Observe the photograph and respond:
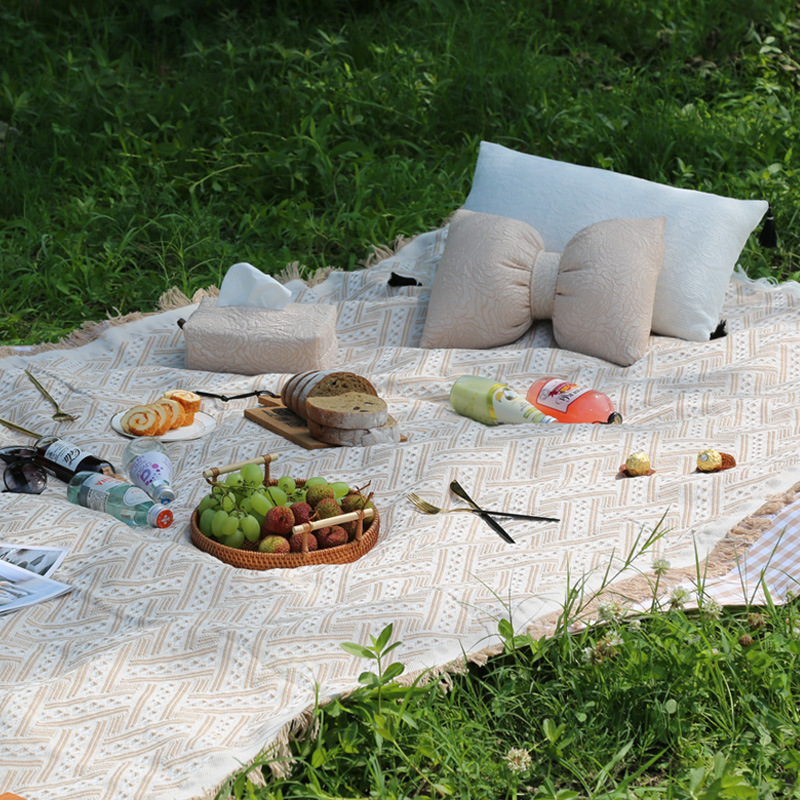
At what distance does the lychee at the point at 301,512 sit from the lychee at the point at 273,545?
5 cm

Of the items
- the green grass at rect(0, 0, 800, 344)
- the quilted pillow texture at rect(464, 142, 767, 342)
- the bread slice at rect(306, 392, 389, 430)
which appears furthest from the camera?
the green grass at rect(0, 0, 800, 344)

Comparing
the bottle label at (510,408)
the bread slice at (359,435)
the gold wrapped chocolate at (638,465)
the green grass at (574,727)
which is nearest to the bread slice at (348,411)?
the bread slice at (359,435)

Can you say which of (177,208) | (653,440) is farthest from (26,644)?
(177,208)

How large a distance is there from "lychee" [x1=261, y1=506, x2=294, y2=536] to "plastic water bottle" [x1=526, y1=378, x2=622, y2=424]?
0.94m

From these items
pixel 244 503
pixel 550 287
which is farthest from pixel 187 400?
pixel 550 287

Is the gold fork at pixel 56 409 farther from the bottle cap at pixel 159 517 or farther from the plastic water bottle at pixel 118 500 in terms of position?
the bottle cap at pixel 159 517

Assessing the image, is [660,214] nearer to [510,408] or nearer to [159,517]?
[510,408]

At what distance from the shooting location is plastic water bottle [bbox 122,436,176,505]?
8.08ft

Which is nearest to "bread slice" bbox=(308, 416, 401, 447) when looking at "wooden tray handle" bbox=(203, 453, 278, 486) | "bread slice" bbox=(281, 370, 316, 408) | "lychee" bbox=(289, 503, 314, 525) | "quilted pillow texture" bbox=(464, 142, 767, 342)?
"bread slice" bbox=(281, 370, 316, 408)

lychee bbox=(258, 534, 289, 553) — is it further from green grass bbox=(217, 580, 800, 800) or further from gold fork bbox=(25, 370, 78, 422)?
gold fork bbox=(25, 370, 78, 422)

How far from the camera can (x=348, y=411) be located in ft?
8.69

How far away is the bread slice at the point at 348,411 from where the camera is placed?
8.69 ft

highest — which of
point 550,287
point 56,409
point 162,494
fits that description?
point 550,287

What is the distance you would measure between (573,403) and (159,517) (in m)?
1.14
